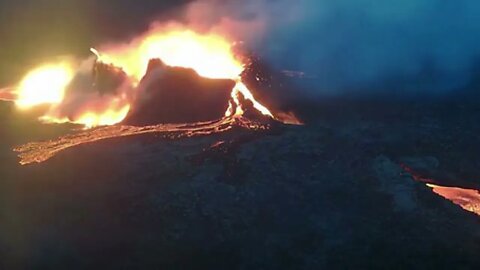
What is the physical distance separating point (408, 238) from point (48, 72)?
36604 mm

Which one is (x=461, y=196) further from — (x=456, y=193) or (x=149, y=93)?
(x=149, y=93)

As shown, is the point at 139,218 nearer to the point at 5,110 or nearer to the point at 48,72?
the point at 5,110

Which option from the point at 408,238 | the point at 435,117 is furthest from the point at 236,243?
the point at 435,117

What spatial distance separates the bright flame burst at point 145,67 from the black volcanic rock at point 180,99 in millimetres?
763

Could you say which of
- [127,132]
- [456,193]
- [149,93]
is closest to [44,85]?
[149,93]

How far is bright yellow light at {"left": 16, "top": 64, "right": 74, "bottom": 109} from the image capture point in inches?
1837

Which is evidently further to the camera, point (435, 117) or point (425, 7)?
point (425, 7)

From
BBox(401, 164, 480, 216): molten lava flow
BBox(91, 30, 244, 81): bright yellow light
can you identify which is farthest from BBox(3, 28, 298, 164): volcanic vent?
BBox(401, 164, 480, 216): molten lava flow

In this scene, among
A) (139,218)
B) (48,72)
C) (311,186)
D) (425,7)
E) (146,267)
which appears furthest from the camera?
(48,72)

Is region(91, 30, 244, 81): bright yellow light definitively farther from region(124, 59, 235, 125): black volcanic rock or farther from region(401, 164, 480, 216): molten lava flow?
region(401, 164, 480, 216): molten lava flow

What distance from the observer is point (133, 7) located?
63656mm

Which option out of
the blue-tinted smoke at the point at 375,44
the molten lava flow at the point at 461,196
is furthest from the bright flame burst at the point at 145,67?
the molten lava flow at the point at 461,196

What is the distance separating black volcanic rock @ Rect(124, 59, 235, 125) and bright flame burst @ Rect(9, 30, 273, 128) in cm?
76

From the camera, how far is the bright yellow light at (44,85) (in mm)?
46656
